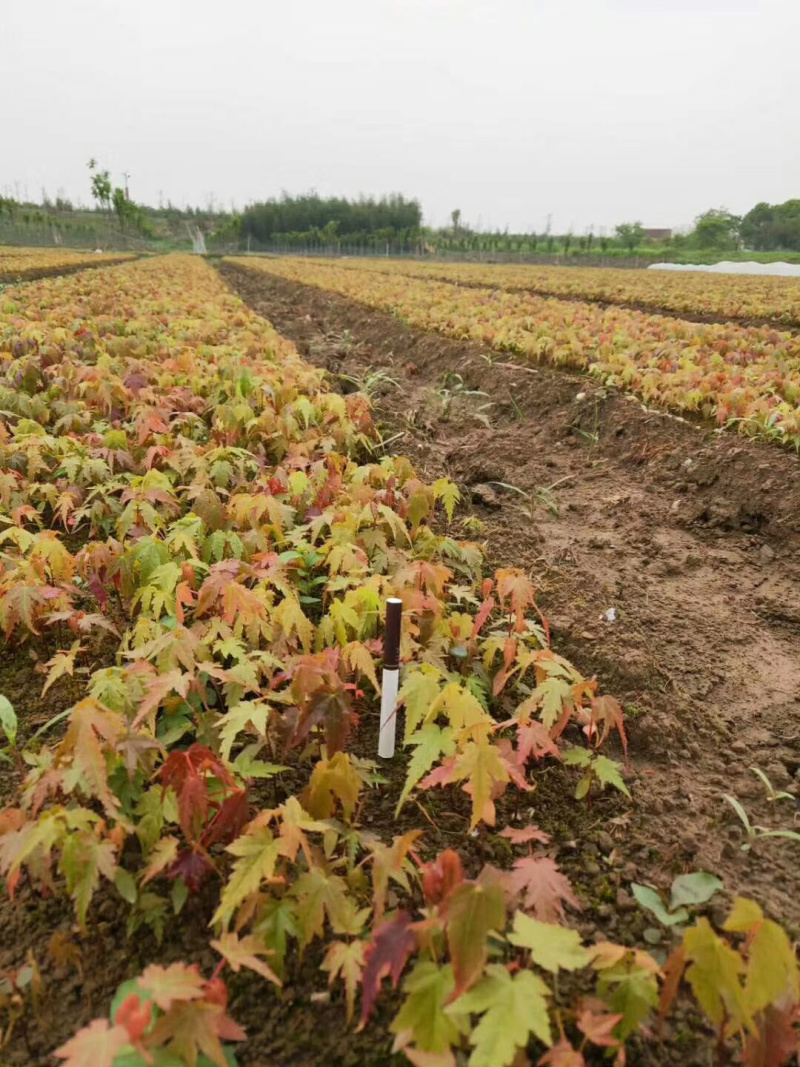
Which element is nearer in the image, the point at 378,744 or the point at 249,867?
the point at 249,867

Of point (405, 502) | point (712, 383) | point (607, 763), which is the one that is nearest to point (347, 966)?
point (607, 763)

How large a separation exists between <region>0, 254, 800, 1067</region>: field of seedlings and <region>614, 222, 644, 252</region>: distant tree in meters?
76.7

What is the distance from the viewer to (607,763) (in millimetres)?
2037

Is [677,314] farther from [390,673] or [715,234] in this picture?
[715,234]

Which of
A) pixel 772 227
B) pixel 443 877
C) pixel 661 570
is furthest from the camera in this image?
pixel 772 227

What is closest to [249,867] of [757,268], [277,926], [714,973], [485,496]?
[277,926]

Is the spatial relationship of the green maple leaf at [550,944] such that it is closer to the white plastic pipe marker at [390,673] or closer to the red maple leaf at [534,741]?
the red maple leaf at [534,741]

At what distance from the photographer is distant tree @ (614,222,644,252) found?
246 ft

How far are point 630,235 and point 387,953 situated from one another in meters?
92.7

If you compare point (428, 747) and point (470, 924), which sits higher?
point (470, 924)

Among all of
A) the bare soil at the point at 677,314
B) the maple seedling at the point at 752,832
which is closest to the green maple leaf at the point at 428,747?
the maple seedling at the point at 752,832

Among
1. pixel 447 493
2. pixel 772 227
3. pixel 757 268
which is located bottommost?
pixel 447 493

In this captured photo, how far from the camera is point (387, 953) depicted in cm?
124

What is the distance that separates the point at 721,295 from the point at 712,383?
15.5 m
